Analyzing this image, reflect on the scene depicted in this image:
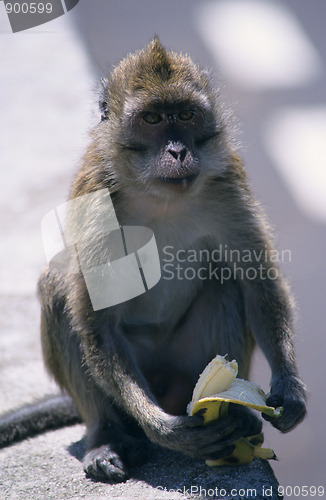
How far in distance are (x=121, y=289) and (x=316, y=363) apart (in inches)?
140

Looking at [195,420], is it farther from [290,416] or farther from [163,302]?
[163,302]

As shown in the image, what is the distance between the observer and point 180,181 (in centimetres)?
370

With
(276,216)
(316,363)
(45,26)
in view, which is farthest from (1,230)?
(45,26)

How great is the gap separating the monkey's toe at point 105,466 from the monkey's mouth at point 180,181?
1.47 metres

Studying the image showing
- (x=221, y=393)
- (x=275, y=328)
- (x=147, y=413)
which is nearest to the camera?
(x=221, y=393)

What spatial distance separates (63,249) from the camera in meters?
4.22

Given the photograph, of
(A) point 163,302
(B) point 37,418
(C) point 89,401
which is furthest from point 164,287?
(B) point 37,418

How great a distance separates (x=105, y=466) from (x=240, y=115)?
3.77m

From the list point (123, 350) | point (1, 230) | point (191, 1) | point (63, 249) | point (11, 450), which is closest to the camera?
point (123, 350)

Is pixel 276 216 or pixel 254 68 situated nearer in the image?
pixel 276 216

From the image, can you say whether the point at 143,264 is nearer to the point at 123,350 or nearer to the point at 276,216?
the point at 123,350

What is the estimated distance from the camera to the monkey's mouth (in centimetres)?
370

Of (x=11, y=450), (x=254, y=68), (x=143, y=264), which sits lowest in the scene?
(x=11, y=450)

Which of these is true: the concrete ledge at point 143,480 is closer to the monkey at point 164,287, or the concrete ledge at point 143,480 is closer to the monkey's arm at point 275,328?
the monkey at point 164,287
